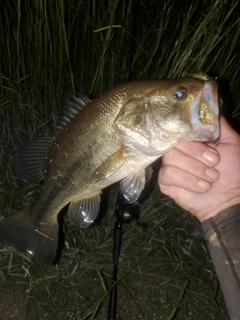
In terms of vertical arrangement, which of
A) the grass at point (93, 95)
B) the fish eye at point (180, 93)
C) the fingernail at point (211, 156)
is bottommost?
the grass at point (93, 95)

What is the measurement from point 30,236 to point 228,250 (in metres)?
1.18

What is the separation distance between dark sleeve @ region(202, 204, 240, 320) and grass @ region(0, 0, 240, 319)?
2.66 feet

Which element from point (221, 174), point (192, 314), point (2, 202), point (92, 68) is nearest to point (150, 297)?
point (192, 314)

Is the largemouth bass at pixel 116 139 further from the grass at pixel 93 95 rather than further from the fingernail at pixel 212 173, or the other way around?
the grass at pixel 93 95

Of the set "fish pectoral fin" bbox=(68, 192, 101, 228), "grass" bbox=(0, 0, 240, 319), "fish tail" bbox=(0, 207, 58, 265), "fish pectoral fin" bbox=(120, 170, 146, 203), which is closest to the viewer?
"fish pectoral fin" bbox=(120, 170, 146, 203)

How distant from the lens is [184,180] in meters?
1.80

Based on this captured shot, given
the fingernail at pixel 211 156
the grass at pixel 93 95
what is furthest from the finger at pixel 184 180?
the grass at pixel 93 95

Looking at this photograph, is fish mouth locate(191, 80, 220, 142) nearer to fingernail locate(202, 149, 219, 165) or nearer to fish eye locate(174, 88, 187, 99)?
fish eye locate(174, 88, 187, 99)

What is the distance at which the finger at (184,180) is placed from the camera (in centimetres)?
177

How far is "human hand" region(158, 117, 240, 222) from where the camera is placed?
1.76 meters

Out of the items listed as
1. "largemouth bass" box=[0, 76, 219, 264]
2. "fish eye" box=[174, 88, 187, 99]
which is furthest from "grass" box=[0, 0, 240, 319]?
"fish eye" box=[174, 88, 187, 99]

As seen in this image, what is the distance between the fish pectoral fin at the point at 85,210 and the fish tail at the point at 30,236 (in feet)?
0.74

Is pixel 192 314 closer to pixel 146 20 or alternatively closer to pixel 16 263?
pixel 16 263

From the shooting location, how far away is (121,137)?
5.66ft
